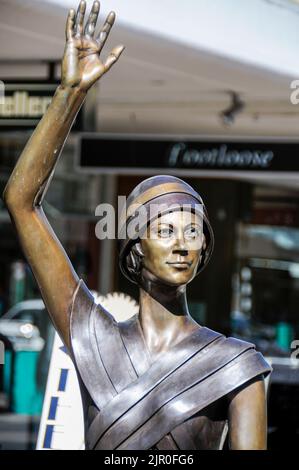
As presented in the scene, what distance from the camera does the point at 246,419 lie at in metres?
2.73

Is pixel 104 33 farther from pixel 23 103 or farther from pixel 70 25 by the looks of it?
pixel 23 103

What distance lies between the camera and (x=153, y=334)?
289cm

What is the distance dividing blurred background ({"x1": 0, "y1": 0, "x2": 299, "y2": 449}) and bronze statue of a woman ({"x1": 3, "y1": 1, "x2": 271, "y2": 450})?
3.57 metres

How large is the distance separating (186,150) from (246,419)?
19.2 ft

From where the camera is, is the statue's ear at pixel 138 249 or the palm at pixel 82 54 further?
the statue's ear at pixel 138 249

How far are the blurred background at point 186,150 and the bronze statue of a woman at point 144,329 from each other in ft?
11.7

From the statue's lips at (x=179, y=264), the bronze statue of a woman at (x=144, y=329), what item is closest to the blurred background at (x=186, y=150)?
the bronze statue of a woman at (x=144, y=329)

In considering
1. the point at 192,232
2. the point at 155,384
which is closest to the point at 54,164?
the point at 192,232

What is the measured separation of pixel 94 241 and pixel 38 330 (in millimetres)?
1437

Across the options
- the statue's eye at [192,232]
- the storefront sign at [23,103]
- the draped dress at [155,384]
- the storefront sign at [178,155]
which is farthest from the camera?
the storefront sign at [178,155]

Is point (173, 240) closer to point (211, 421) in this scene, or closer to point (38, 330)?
point (211, 421)

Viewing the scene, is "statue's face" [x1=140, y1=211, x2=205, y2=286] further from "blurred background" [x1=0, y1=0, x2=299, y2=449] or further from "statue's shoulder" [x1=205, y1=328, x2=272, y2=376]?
"blurred background" [x1=0, y1=0, x2=299, y2=449]

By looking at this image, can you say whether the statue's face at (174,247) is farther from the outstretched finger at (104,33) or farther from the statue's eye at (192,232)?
the outstretched finger at (104,33)

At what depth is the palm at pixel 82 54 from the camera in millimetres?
2760
